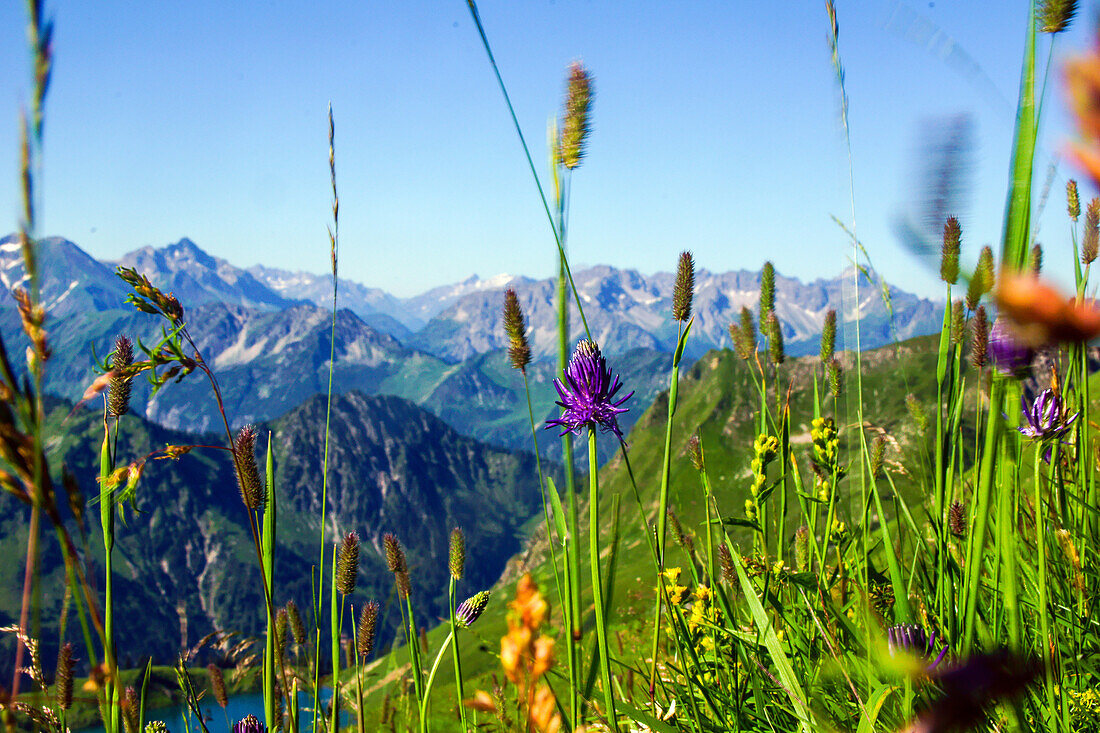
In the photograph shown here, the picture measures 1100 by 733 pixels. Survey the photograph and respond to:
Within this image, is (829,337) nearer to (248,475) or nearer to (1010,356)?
(248,475)

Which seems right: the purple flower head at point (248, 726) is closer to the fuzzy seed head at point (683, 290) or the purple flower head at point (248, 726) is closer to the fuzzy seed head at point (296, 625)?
the fuzzy seed head at point (296, 625)

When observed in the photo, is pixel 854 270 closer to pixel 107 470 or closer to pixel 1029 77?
pixel 1029 77

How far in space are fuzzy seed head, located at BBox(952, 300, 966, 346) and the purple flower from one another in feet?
4.48

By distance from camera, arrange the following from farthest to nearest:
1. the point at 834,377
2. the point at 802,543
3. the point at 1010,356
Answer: the point at 834,377 → the point at 802,543 → the point at 1010,356

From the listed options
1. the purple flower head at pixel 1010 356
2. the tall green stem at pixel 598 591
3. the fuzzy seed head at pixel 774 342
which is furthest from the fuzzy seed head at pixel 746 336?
the purple flower head at pixel 1010 356

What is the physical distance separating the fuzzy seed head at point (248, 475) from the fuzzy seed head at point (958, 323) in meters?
2.42

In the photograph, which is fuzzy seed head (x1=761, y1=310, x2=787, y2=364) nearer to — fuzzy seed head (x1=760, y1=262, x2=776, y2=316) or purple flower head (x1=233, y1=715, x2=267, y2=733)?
fuzzy seed head (x1=760, y1=262, x2=776, y2=316)

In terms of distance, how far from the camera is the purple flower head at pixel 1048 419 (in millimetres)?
2943

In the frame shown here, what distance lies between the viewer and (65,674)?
2.61m

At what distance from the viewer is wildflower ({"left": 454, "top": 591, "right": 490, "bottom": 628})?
2.50 meters

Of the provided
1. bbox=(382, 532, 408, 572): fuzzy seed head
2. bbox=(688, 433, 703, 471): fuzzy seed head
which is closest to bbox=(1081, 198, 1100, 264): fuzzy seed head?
bbox=(688, 433, 703, 471): fuzzy seed head

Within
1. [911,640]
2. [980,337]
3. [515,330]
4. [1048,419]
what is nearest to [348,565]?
[515,330]

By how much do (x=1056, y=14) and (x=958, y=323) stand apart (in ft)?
6.27

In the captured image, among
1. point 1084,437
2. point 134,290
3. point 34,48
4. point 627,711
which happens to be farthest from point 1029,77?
point 1084,437
